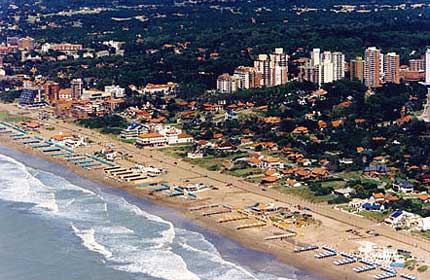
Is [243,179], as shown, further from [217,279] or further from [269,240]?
[217,279]

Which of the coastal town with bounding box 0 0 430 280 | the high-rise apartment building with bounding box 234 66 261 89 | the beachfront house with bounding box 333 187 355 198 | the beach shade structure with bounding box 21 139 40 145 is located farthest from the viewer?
the high-rise apartment building with bounding box 234 66 261 89

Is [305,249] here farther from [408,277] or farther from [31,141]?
[31,141]

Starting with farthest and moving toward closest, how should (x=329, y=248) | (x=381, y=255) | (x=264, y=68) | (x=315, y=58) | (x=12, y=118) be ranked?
(x=315, y=58) < (x=264, y=68) < (x=12, y=118) < (x=329, y=248) < (x=381, y=255)

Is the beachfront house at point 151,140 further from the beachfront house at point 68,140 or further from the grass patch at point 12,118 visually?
the grass patch at point 12,118

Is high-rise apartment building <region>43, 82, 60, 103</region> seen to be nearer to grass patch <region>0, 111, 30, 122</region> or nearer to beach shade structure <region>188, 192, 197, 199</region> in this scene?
grass patch <region>0, 111, 30, 122</region>

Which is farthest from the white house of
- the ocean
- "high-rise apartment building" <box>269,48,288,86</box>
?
the ocean

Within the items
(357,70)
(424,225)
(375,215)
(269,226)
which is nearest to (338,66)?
(357,70)
